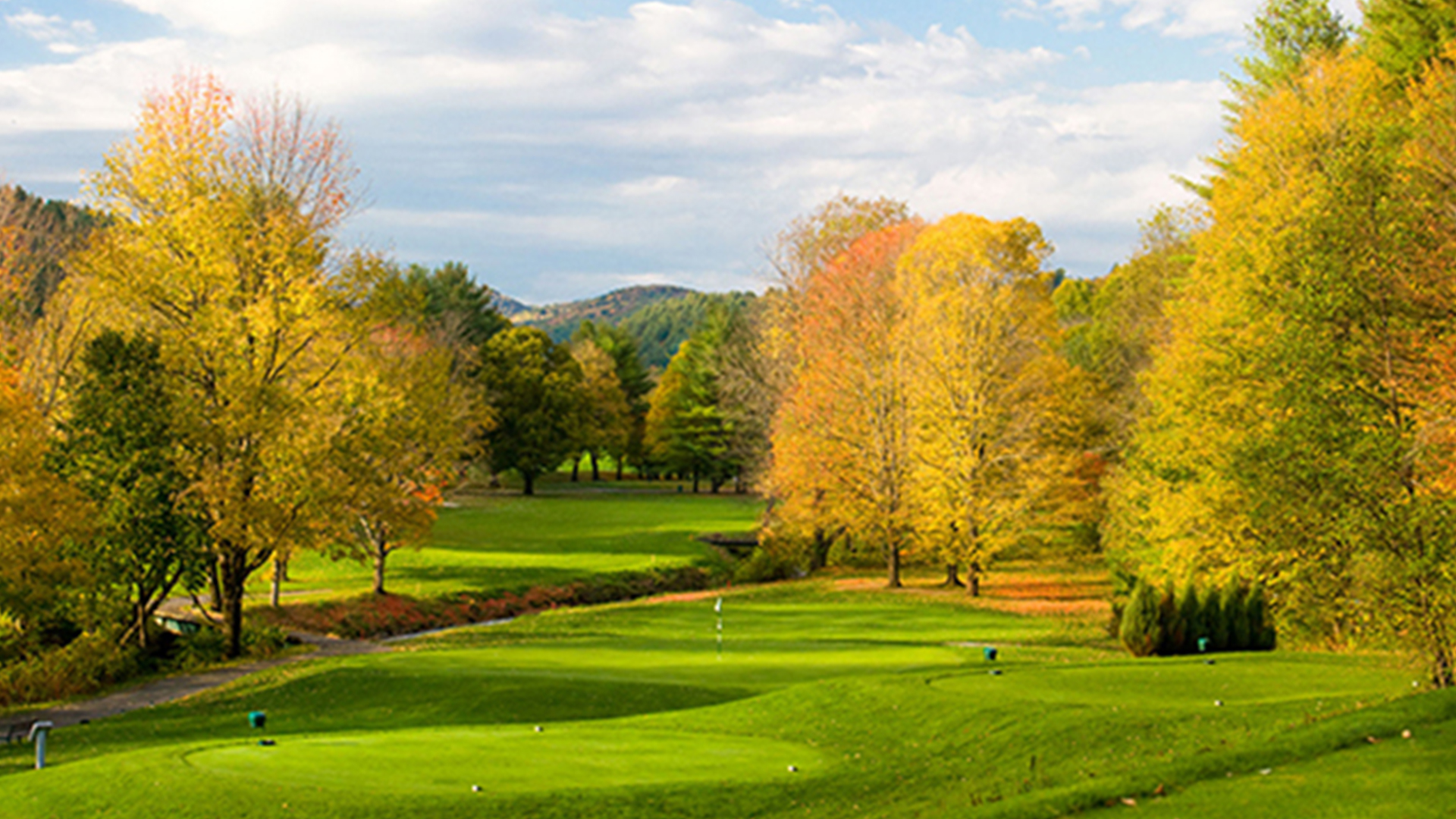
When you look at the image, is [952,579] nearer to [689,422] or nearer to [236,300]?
[236,300]

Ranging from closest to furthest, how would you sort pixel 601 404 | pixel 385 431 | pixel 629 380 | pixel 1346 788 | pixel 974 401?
pixel 1346 788, pixel 385 431, pixel 974 401, pixel 601 404, pixel 629 380

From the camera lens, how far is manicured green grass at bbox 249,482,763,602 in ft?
138

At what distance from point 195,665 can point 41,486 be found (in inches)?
275

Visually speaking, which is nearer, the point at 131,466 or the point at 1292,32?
the point at 131,466

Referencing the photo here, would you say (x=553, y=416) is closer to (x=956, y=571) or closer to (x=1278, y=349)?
(x=956, y=571)

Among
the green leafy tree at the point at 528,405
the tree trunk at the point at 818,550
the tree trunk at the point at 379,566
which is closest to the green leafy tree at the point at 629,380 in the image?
the green leafy tree at the point at 528,405

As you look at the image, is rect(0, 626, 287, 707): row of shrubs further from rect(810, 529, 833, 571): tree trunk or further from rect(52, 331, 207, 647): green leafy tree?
rect(810, 529, 833, 571): tree trunk

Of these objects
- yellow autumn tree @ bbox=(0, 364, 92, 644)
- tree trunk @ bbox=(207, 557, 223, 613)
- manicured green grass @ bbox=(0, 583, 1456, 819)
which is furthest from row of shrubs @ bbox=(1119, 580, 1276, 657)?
tree trunk @ bbox=(207, 557, 223, 613)

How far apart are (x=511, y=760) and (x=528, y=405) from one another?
249ft

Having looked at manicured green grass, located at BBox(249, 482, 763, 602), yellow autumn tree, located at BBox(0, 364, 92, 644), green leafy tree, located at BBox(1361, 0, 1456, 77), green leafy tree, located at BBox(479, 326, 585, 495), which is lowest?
manicured green grass, located at BBox(249, 482, 763, 602)

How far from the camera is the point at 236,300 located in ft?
92.7

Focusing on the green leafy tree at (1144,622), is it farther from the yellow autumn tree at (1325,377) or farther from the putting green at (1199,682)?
the putting green at (1199,682)

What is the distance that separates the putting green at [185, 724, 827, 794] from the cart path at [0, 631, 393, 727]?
312 inches

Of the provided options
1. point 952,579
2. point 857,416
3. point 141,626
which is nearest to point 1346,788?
point 141,626
